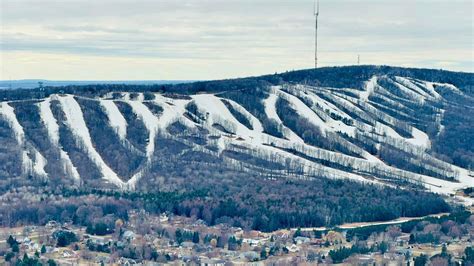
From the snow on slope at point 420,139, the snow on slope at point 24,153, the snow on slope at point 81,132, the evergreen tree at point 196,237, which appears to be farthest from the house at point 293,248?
the snow on slope at point 420,139

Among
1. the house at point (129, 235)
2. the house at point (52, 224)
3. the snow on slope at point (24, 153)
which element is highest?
the snow on slope at point (24, 153)

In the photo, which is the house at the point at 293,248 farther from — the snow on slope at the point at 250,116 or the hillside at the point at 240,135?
the snow on slope at the point at 250,116

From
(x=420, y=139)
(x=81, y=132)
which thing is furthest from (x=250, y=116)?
(x=81, y=132)

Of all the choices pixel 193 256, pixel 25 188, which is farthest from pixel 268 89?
pixel 193 256

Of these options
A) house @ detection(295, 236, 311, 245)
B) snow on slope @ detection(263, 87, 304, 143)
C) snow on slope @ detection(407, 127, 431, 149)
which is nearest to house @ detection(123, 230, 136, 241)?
house @ detection(295, 236, 311, 245)

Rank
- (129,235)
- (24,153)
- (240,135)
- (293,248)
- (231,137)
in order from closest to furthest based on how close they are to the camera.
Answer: (293,248), (129,235), (24,153), (231,137), (240,135)

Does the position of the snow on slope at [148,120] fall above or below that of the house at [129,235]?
above

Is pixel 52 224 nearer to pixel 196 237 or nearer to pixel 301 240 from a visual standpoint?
pixel 196 237
